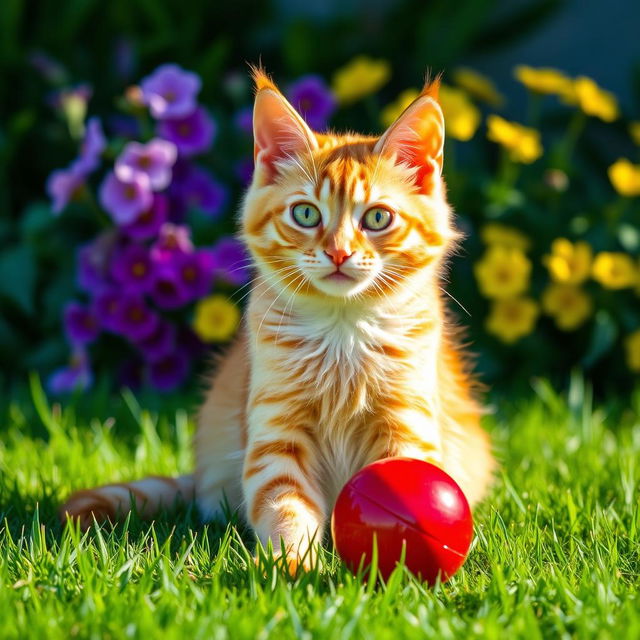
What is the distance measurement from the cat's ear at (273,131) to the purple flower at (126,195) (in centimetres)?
166

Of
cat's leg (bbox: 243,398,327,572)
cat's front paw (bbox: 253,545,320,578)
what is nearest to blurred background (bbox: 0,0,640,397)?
cat's leg (bbox: 243,398,327,572)

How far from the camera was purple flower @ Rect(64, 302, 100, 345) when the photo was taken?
13.6 ft

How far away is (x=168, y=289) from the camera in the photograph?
13.7 ft

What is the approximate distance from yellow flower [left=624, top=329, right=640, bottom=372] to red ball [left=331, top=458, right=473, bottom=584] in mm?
2284

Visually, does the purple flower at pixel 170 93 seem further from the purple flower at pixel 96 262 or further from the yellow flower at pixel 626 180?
the yellow flower at pixel 626 180

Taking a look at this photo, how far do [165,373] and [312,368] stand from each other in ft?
6.70

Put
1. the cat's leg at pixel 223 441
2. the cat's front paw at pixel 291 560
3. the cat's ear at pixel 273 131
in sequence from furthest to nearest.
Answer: the cat's leg at pixel 223 441, the cat's ear at pixel 273 131, the cat's front paw at pixel 291 560

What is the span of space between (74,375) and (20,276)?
0.52 metres

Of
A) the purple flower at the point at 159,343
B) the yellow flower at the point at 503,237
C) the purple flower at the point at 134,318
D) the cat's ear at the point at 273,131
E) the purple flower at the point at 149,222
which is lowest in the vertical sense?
the purple flower at the point at 159,343

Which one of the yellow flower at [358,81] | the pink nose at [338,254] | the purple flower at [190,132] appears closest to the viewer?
the pink nose at [338,254]

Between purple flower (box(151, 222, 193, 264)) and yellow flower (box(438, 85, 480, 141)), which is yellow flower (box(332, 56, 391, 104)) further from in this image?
purple flower (box(151, 222, 193, 264))

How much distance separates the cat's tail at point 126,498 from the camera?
2414mm

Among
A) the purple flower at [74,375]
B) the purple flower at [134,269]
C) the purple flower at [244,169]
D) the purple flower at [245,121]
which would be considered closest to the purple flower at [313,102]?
the purple flower at [245,121]

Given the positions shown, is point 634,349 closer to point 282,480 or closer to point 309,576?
point 282,480
